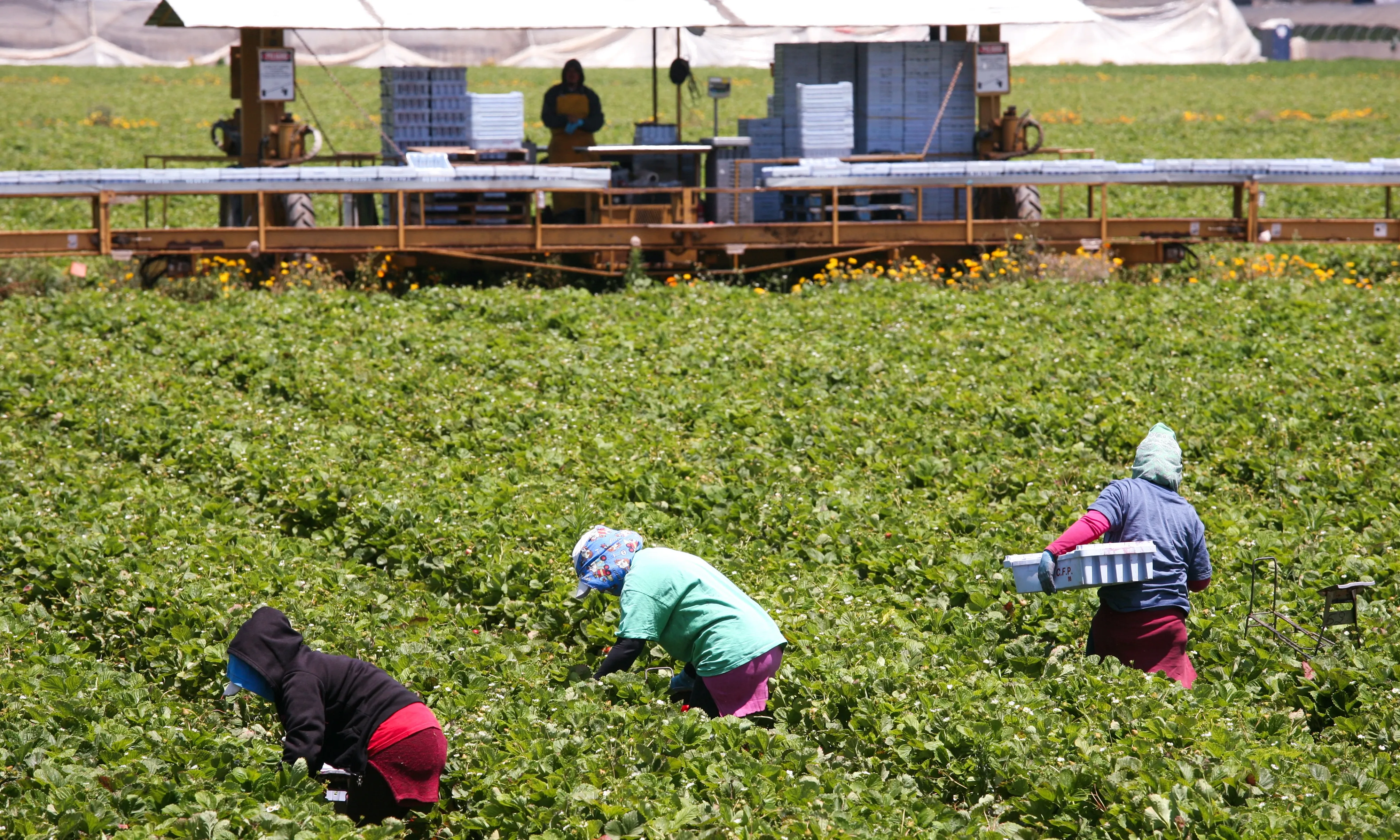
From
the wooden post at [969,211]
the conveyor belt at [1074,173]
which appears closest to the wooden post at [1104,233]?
the conveyor belt at [1074,173]

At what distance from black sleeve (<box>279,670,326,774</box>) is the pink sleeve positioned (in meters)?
3.02

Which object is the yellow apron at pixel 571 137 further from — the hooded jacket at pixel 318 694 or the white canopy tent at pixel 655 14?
the hooded jacket at pixel 318 694

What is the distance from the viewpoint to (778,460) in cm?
1027

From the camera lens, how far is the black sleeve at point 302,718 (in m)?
5.31

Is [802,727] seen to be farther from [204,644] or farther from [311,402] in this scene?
[311,402]

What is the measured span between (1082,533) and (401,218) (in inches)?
441

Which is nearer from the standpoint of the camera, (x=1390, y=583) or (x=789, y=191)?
(x=1390, y=583)

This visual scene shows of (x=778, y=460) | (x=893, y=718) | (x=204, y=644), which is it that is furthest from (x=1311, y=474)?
(x=204, y=644)

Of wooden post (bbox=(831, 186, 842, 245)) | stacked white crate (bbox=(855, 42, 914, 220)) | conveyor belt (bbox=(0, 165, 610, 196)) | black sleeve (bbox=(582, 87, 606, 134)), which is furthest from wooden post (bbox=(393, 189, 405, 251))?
stacked white crate (bbox=(855, 42, 914, 220))

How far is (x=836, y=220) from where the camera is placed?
657 inches

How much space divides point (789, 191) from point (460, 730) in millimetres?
13227

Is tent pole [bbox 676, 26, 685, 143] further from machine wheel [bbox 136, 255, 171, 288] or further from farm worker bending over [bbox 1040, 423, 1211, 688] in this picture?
farm worker bending over [bbox 1040, 423, 1211, 688]

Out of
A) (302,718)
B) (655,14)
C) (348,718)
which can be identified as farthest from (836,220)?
(302,718)

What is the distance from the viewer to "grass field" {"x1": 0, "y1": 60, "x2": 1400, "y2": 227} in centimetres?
2802
